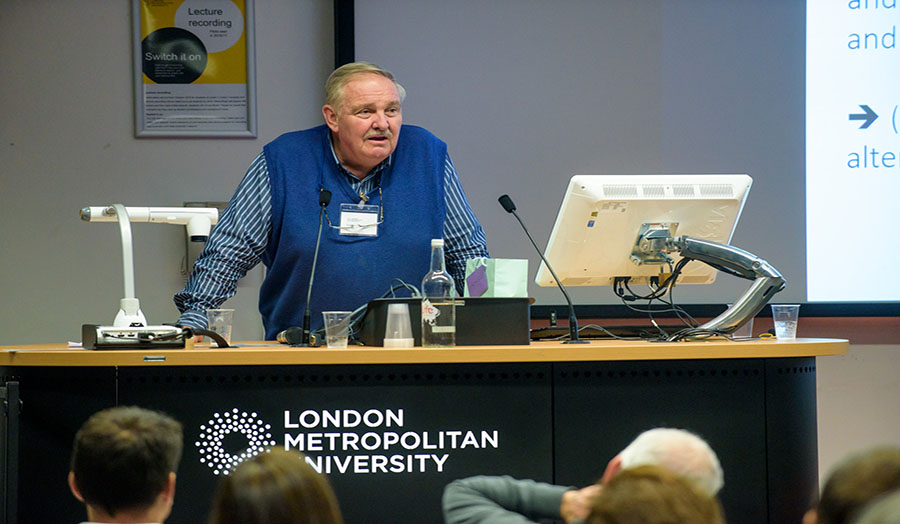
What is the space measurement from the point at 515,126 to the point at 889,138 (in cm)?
169

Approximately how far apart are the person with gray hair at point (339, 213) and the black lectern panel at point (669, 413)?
950 mm

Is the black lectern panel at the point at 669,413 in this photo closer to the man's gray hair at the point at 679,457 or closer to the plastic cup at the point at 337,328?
the plastic cup at the point at 337,328

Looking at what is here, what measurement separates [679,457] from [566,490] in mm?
281

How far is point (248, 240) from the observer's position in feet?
9.69

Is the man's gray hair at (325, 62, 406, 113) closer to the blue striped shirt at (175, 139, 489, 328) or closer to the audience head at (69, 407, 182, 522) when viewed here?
the blue striped shirt at (175, 139, 489, 328)

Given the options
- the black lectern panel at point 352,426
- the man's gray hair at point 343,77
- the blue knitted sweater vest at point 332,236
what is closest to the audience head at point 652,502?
the black lectern panel at point 352,426

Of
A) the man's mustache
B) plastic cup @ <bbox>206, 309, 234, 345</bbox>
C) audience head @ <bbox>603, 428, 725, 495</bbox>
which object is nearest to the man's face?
the man's mustache

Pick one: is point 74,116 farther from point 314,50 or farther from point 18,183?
point 314,50

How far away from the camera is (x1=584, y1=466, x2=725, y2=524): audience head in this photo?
35.9 inches

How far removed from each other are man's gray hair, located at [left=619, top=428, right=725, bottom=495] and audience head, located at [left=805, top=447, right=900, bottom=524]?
0.24 meters

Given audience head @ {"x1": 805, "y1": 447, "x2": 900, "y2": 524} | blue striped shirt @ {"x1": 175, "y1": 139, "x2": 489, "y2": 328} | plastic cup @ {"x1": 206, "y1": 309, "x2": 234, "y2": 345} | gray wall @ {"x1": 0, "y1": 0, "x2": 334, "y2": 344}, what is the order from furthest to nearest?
gray wall @ {"x1": 0, "y1": 0, "x2": 334, "y2": 344}, blue striped shirt @ {"x1": 175, "y1": 139, "x2": 489, "y2": 328}, plastic cup @ {"x1": 206, "y1": 309, "x2": 234, "y2": 345}, audience head @ {"x1": 805, "y1": 447, "x2": 900, "y2": 524}

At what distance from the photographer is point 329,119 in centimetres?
314

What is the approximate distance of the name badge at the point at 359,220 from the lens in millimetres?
3002

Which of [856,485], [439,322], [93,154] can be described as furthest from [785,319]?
[93,154]
